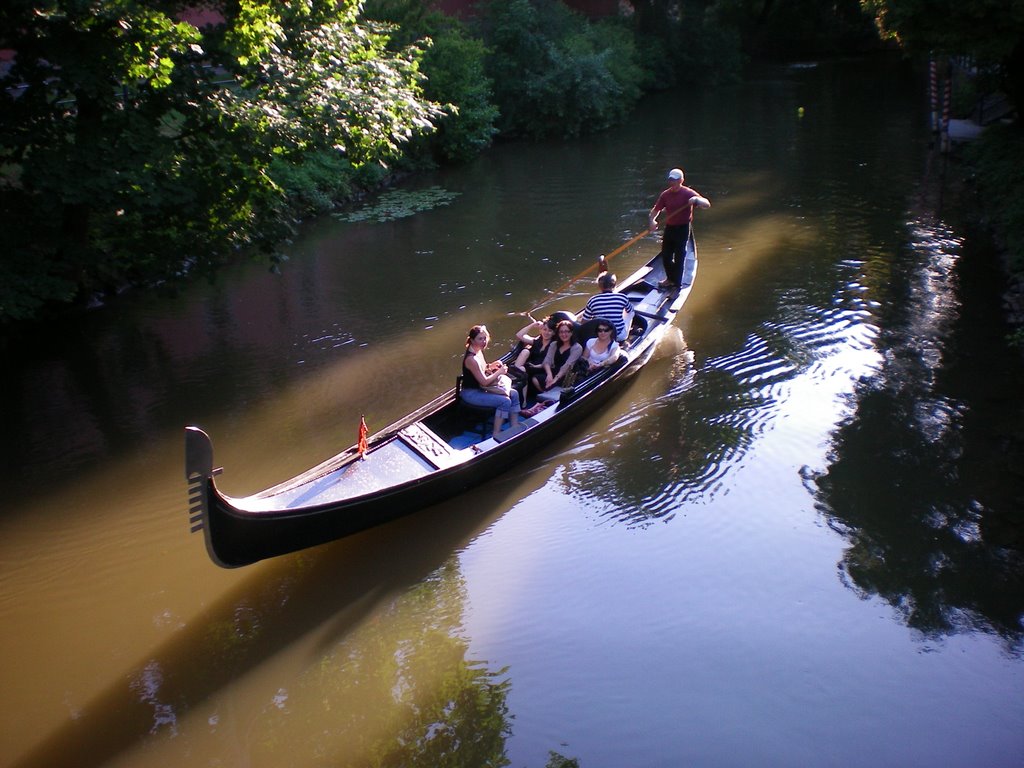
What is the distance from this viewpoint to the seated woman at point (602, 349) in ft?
30.1

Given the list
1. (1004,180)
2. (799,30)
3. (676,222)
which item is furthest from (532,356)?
(799,30)

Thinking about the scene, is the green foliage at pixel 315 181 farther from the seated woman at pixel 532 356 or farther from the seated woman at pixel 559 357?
the seated woman at pixel 559 357

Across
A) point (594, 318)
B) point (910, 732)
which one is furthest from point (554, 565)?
point (594, 318)

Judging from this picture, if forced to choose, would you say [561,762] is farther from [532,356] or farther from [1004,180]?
[1004,180]

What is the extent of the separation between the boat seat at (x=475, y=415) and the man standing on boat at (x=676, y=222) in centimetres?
410

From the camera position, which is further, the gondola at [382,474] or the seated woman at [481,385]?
the seated woman at [481,385]

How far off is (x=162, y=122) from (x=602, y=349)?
584 cm

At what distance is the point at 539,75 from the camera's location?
24.8 meters

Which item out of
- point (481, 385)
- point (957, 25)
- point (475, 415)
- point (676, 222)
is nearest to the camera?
point (481, 385)

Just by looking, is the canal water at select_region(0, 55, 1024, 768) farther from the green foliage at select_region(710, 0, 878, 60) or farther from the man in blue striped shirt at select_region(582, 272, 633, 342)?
the green foliage at select_region(710, 0, 878, 60)

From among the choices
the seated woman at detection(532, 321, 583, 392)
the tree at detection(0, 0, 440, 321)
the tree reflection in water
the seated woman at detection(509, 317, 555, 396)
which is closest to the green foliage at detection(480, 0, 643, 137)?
the tree at detection(0, 0, 440, 321)

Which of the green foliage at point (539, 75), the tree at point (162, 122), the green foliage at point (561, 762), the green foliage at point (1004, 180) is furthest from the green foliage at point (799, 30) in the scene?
the green foliage at point (561, 762)

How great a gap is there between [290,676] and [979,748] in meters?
4.36

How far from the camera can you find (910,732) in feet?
17.7
